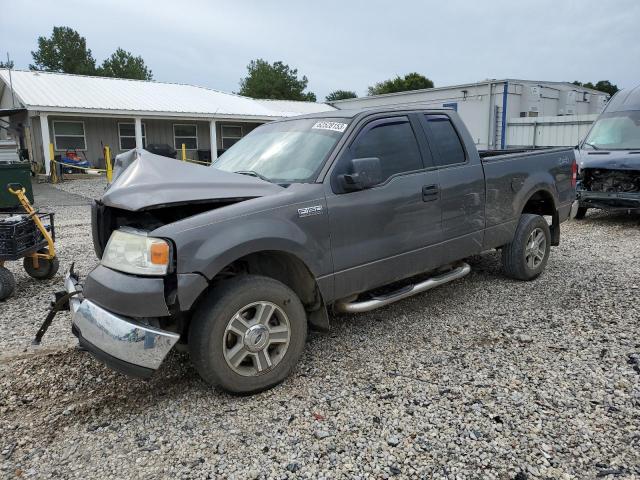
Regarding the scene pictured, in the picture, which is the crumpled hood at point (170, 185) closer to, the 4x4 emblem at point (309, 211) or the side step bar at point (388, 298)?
the 4x4 emblem at point (309, 211)

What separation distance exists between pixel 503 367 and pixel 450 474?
4.34 ft

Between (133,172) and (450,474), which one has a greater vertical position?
(133,172)

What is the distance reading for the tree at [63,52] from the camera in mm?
57375

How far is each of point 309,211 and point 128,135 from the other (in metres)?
22.2

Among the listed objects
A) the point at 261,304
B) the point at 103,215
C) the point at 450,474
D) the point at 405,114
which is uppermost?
the point at 405,114

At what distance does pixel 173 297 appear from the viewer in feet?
9.62

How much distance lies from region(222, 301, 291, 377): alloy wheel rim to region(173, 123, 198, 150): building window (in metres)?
22.8

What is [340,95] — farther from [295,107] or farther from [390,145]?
[390,145]

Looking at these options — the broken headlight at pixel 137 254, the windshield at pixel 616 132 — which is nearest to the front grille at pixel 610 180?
the windshield at pixel 616 132

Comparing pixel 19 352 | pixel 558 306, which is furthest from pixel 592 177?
pixel 19 352

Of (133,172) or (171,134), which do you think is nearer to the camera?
(133,172)

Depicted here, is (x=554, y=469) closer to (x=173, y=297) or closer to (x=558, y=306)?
(x=173, y=297)

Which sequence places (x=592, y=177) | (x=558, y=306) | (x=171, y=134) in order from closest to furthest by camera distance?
1. (x=558, y=306)
2. (x=592, y=177)
3. (x=171, y=134)

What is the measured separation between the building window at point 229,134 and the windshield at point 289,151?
22.0m
